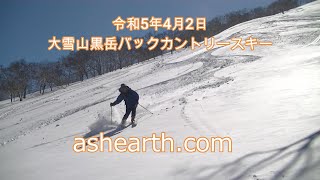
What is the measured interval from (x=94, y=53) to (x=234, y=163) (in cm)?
10159

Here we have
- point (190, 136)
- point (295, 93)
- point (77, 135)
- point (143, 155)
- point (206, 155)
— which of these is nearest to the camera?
point (206, 155)

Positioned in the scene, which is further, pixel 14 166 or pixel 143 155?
pixel 14 166

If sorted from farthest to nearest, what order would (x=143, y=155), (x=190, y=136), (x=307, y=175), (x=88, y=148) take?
1. (x=88, y=148)
2. (x=190, y=136)
3. (x=143, y=155)
4. (x=307, y=175)

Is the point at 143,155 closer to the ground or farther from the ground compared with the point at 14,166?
farther from the ground

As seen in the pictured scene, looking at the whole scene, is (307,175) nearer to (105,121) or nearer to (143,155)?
(143,155)

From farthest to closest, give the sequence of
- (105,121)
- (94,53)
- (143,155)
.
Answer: (94,53) < (105,121) < (143,155)

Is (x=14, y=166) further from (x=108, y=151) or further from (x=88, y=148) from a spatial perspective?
(x=108, y=151)

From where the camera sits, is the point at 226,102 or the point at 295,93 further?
the point at 226,102

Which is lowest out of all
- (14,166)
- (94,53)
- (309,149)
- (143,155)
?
(14,166)

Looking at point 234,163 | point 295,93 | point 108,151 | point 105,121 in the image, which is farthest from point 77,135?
point 295,93

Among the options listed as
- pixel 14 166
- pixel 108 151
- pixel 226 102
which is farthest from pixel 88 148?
pixel 226 102

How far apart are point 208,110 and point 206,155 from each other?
5615 millimetres

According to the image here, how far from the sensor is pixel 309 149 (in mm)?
6344

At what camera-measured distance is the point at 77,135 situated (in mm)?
13633
